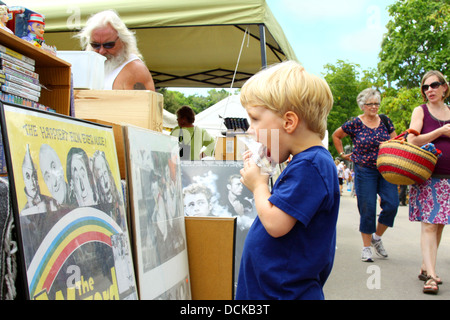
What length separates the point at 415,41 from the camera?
73.3ft

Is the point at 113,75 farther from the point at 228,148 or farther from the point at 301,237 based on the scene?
the point at 301,237

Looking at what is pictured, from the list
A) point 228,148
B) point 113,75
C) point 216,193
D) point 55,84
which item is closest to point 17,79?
point 55,84

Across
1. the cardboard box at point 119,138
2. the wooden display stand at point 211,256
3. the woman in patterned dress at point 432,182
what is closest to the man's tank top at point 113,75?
the cardboard box at point 119,138

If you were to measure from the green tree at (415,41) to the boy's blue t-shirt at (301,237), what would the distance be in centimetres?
2236

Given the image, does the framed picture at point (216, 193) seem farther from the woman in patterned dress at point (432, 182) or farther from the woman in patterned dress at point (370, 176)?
the woman in patterned dress at point (370, 176)

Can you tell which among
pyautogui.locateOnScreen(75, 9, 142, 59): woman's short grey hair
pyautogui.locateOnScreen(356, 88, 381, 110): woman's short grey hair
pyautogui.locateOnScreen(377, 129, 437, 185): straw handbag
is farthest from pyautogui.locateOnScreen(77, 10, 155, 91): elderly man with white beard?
pyautogui.locateOnScreen(356, 88, 381, 110): woman's short grey hair

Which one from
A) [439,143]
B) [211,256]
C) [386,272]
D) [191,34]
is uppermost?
[191,34]

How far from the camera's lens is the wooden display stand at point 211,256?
2373 millimetres

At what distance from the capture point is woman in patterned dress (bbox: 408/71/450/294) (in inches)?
154

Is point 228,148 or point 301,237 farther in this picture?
point 228,148

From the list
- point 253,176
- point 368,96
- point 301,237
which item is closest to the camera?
point 301,237

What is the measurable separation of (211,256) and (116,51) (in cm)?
188

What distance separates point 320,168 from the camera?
1472 mm

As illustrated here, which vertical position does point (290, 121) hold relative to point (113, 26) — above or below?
below
